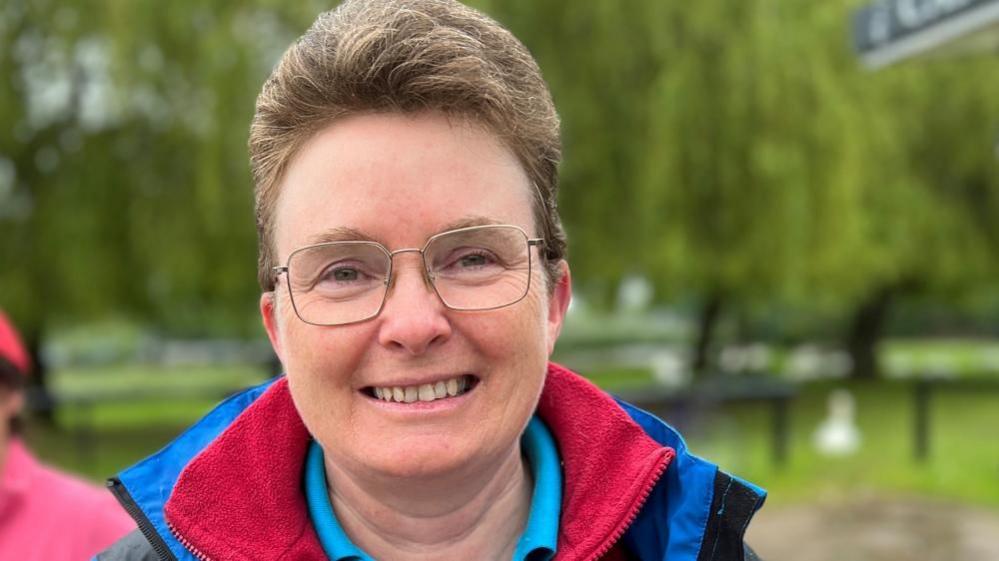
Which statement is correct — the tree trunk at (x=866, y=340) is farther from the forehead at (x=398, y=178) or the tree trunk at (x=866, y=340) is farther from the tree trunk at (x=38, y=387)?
the forehead at (x=398, y=178)

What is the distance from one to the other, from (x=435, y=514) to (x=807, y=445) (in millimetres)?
10926

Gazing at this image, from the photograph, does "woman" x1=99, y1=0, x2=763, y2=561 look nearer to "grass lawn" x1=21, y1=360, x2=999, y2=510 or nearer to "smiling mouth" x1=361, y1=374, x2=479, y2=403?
"smiling mouth" x1=361, y1=374, x2=479, y2=403

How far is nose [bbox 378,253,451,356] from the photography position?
1.33 metres

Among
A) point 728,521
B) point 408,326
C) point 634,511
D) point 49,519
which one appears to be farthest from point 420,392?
point 49,519

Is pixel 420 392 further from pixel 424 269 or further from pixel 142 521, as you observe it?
pixel 142 521

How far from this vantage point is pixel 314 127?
4.49 ft

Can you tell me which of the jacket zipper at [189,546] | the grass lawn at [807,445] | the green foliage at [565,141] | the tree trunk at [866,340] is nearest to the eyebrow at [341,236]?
the jacket zipper at [189,546]

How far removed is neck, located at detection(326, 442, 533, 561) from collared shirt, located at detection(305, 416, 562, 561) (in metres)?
0.02

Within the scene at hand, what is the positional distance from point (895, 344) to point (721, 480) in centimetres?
3924

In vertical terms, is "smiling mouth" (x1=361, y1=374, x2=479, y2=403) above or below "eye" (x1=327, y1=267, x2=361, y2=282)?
below

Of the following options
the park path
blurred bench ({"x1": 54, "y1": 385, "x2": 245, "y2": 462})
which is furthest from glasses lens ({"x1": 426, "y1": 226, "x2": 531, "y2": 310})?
blurred bench ({"x1": 54, "y1": 385, "x2": 245, "y2": 462})

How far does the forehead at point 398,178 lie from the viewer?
1326 mm

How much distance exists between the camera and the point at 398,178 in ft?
4.33

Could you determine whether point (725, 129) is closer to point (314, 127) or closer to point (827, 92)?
point (827, 92)
